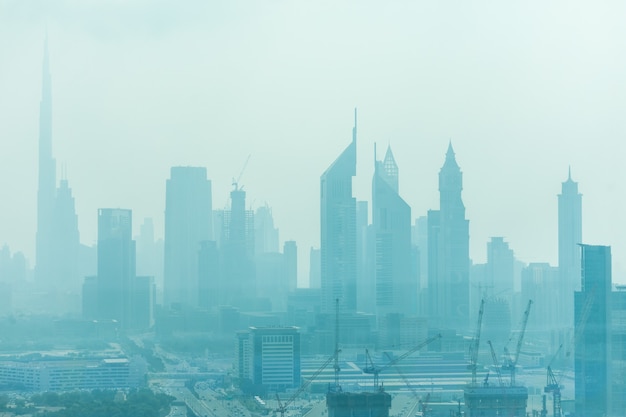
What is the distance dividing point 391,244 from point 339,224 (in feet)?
4.26

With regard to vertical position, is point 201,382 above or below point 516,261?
below

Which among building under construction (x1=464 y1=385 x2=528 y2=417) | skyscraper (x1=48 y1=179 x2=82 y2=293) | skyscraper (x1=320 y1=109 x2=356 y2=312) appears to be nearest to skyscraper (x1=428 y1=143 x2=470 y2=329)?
skyscraper (x1=320 y1=109 x2=356 y2=312)

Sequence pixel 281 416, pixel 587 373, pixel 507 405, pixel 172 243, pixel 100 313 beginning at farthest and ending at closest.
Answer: pixel 172 243 → pixel 100 313 → pixel 281 416 → pixel 587 373 → pixel 507 405

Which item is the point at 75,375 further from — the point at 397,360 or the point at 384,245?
the point at 384,245

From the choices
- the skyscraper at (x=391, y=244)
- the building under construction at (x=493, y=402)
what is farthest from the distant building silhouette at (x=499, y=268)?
the building under construction at (x=493, y=402)

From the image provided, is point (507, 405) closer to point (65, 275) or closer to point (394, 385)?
point (394, 385)

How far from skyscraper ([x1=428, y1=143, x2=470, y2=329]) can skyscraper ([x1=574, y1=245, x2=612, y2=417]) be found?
1195 centimetres

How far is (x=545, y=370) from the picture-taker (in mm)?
19859

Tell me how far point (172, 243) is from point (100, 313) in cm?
420

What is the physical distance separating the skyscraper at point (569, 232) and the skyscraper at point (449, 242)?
3.74m

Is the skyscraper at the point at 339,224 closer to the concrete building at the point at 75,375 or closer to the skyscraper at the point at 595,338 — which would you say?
the concrete building at the point at 75,375

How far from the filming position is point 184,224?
107ft

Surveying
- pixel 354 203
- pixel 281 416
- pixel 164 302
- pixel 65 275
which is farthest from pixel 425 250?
pixel 281 416

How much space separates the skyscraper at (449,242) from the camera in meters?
Result: 27.8
